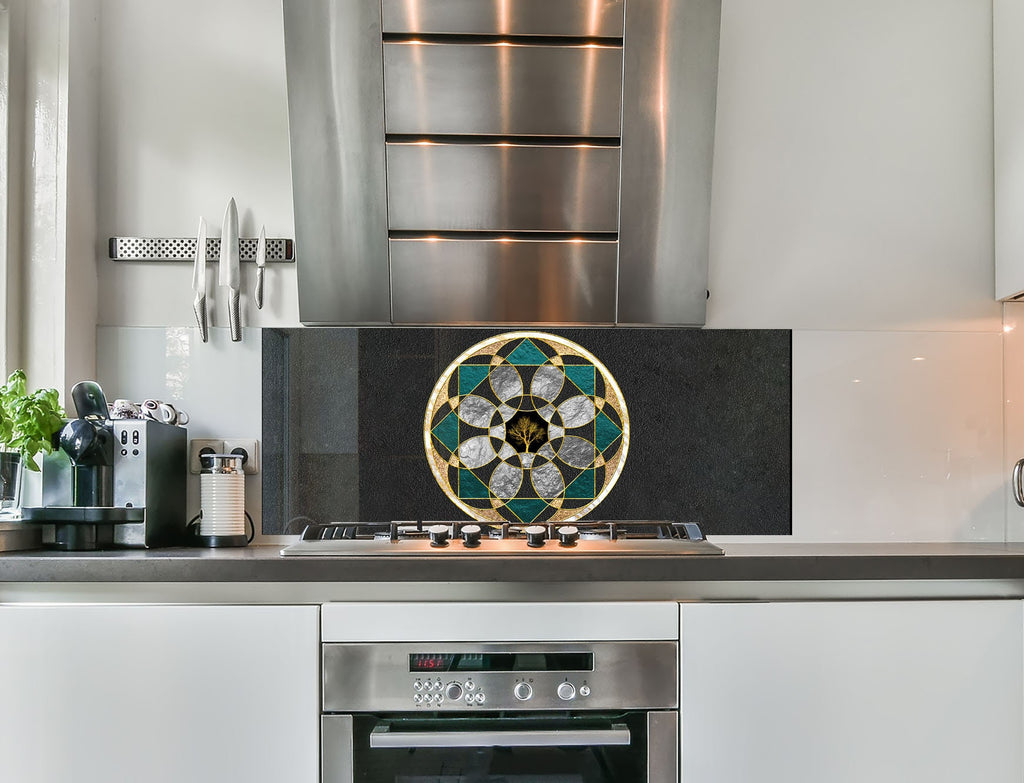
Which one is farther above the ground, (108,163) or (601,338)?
(108,163)

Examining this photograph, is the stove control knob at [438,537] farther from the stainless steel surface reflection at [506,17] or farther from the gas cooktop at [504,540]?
→ the stainless steel surface reflection at [506,17]

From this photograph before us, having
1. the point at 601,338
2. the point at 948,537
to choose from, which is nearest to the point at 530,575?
the point at 601,338

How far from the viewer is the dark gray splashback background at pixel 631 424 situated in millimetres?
2129

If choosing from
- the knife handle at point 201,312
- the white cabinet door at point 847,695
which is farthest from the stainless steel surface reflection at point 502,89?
the white cabinet door at point 847,695

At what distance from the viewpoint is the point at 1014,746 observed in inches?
63.3

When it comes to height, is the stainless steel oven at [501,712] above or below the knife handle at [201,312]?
below

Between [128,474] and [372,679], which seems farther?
[128,474]

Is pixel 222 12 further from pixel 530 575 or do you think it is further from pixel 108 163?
pixel 530 575

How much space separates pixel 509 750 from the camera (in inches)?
61.3

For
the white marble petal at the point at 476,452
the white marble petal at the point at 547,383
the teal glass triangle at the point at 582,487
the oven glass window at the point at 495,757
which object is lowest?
the oven glass window at the point at 495,757

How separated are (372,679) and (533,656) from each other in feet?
0.98

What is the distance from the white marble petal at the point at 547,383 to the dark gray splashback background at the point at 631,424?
105 millimetres

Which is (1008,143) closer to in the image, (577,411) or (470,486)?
(577,411)

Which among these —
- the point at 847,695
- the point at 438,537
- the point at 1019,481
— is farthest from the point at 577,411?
the point at 1019,481
